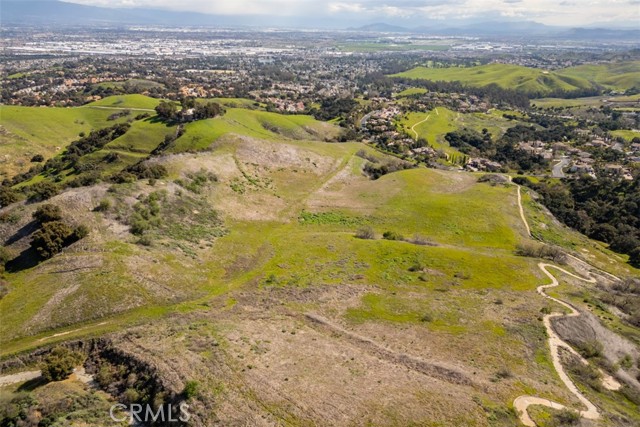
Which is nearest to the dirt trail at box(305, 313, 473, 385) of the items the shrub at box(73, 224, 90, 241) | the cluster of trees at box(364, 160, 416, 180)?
the shrub at box(73, 224, 90, 241)

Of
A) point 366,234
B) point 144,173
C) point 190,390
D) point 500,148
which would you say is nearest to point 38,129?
point 144,173

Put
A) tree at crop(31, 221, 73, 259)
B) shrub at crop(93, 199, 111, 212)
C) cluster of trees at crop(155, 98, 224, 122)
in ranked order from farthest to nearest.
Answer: cluster of trees at crop(155, 98, 224, 122), shrub at crop(93, 199, 111, 212), tree at crop(31, 221, 73, 259)

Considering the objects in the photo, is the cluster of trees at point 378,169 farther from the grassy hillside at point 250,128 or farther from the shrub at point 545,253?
the shrub at point 545,253

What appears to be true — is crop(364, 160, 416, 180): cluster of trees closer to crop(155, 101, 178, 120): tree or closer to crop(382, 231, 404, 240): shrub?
crop(382, 231, 404, 240): shrub

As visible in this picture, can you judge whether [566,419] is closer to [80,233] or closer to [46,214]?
[80,233]

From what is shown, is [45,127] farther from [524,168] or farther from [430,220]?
[524,168]

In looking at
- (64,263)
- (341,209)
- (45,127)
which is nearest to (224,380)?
(64,263)

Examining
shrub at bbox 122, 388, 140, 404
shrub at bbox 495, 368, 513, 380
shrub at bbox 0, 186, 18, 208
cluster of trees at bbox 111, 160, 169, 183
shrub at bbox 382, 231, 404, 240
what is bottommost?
shrub at bbox 382, 231, 404, 240
